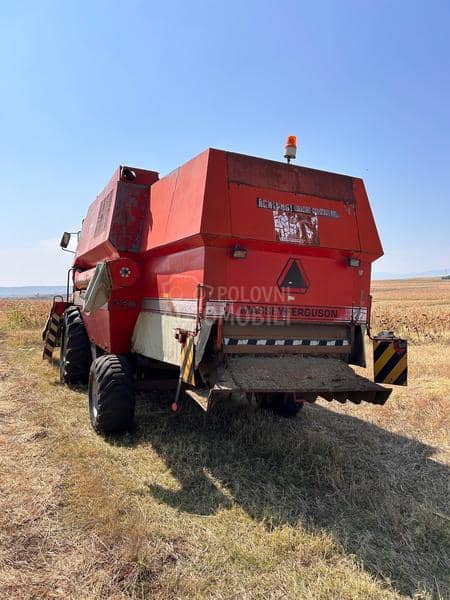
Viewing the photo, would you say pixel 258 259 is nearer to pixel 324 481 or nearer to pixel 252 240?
pixel 252 240

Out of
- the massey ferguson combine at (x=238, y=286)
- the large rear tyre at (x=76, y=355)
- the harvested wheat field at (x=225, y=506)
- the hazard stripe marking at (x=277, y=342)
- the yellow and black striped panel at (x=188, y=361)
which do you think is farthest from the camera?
the large rear tyre at (x=76, y=355)

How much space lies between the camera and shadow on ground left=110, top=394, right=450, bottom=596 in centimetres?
306

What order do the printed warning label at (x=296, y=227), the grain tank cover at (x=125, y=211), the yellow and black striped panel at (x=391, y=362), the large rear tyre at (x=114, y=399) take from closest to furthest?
the printed warning label at (x=296, y=227) < the yellow and black striped panel at (x=391, y=362) < the large rear tyre at (x=114, y=399) < the grain tank cover at (x=125, y=211)

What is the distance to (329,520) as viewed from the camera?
11.0 feet

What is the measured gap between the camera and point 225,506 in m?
3.50

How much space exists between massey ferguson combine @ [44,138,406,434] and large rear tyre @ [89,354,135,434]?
1cm

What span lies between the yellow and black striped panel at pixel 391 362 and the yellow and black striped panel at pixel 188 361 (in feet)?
6.41

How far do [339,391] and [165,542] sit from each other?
1.90 metres

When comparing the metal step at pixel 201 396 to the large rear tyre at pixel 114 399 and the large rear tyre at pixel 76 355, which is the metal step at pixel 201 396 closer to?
the large rear tyre at pixel 114 399

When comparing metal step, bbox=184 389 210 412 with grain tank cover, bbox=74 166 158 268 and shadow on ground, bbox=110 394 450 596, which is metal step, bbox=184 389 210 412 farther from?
grain tank cover, bbox=74 166 158 268

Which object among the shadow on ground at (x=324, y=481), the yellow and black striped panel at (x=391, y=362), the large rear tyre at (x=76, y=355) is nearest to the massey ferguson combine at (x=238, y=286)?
the yellow and black striped panel at (x=391, y=362)

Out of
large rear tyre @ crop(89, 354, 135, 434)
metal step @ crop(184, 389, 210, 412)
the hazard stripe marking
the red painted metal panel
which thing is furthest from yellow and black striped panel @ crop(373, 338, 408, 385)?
large rear tyre @ crop(89, 354, 135, 434)

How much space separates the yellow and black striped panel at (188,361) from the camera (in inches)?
155

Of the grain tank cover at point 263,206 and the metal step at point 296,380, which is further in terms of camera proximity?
the grain tank cover at point 263,206
